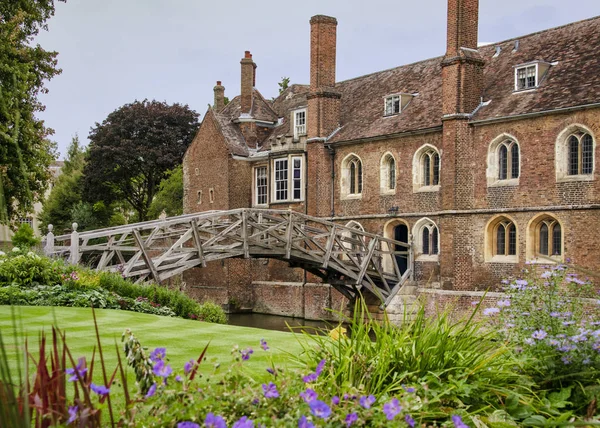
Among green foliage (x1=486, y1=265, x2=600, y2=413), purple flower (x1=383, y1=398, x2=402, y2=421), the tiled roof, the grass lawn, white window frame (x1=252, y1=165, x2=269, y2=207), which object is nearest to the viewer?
purple flower (x1=383, y1=398, x2=402, y2=421)

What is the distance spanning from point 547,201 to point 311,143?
452 inches

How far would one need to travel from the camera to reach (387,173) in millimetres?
29391

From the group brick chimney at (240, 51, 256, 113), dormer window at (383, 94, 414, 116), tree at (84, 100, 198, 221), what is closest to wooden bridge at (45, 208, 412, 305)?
dormer window at (383, 94, 414, 116)

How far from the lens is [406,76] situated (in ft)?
104

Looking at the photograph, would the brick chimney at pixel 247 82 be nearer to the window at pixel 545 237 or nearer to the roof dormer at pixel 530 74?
the roof dormer at pixel 530 74

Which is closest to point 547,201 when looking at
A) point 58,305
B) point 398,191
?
point 398,191

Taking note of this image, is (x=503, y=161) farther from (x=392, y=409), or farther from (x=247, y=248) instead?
(x=392, y=409)

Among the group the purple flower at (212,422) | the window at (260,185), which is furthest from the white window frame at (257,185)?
the purple flower at (212,422)

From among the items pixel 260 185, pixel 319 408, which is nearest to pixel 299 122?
pixel 260 185

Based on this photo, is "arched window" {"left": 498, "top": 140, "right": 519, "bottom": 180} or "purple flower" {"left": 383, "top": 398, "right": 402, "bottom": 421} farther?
"arched window" {"left": 498, "top": 140, "right": 519, "bottom": 180}

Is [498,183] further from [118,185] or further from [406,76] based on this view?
[118,185]

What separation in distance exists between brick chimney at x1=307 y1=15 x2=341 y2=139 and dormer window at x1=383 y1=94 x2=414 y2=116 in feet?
8.72

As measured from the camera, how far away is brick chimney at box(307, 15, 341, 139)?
104ft

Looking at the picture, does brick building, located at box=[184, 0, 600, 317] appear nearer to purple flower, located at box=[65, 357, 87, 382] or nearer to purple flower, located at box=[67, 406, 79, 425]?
purple flower, located at box=[65, 357, 87, 382]
